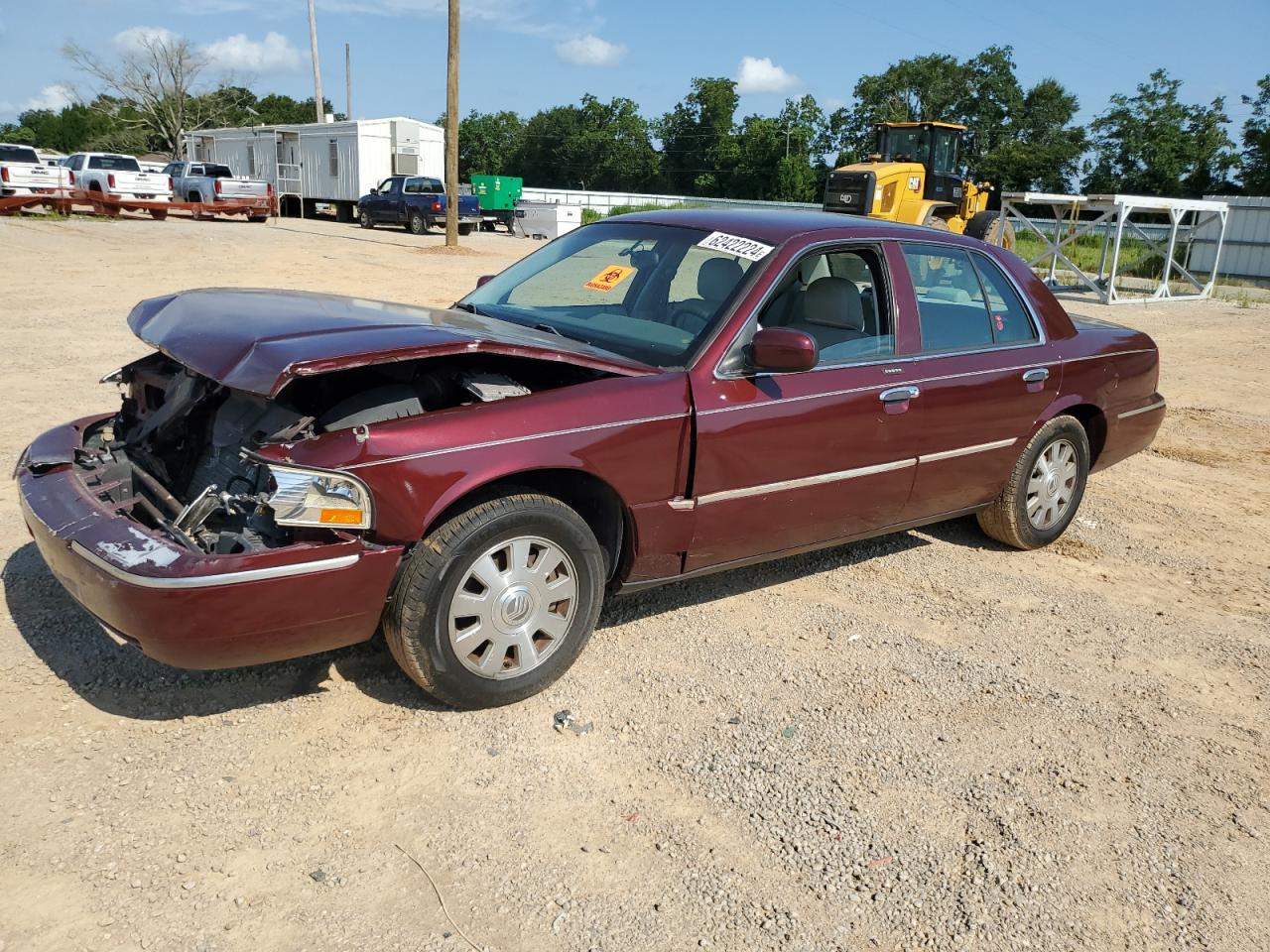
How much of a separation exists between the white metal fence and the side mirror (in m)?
28.5

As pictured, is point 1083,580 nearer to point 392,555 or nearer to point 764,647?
point 764,647

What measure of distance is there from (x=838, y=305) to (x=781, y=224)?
45cm

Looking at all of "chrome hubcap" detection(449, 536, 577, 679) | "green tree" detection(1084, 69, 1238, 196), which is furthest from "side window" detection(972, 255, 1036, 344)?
"green tree" detection(1084, 69, 1238, 196)

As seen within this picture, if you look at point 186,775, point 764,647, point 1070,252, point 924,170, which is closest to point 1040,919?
point 764,647

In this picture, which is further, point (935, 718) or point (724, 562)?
point (724, 562)

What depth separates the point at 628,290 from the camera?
449cm

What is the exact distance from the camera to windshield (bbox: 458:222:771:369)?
4.09 m

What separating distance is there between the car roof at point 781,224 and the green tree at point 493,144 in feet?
280

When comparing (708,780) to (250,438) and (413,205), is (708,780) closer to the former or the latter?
(250,438)

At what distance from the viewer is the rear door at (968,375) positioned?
467 centimetres

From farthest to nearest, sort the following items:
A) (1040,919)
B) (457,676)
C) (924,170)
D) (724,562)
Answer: (924,170) < (724,562) < (457,676) < (1040,919)

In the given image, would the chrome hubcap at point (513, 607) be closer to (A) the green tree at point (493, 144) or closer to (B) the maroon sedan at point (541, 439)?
(B) the maroon sedan at point (541, 439)

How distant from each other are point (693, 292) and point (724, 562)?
115cm

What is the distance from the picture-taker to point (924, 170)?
2048cm
